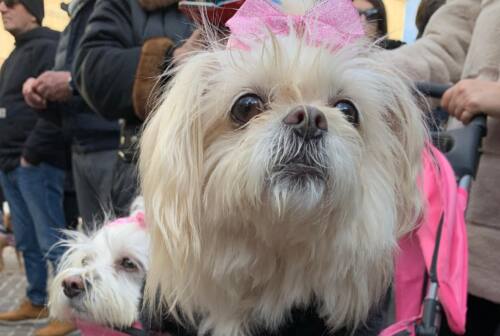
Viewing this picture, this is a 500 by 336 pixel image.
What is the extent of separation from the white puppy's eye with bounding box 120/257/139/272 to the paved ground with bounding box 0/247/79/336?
2.03 metres

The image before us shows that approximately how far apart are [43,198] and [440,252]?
2668 millimetres

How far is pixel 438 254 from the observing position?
4.31ft

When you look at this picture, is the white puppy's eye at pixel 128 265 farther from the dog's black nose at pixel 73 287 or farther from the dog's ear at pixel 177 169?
the dog's ear at pixel 177 169

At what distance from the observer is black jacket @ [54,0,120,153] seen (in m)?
2.31

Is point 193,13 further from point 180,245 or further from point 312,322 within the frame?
point 312,322

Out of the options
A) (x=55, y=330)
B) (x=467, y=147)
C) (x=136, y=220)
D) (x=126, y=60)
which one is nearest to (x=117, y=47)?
(x=126, y=60)

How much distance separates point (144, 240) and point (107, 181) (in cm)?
42

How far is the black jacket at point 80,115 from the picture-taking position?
2.31 metres

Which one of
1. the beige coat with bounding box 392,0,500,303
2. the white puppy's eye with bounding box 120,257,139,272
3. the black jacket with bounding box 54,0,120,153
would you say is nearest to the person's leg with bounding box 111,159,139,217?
the white puppy's eye with bounding box 120,257,139,272

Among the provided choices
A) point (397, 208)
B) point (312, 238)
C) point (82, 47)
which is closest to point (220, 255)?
point (312, 238)

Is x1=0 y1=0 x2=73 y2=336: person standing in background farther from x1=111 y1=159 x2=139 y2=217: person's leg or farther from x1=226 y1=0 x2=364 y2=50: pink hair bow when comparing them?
x1=226 y1=0 x2=364 y2=50: pink hair bow

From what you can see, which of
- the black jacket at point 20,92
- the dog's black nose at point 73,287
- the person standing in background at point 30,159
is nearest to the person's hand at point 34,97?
the person standing in background at point 30,159

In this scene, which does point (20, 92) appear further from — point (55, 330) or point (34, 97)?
point (55, 330)

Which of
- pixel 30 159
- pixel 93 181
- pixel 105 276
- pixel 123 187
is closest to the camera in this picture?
pixel 105 276
